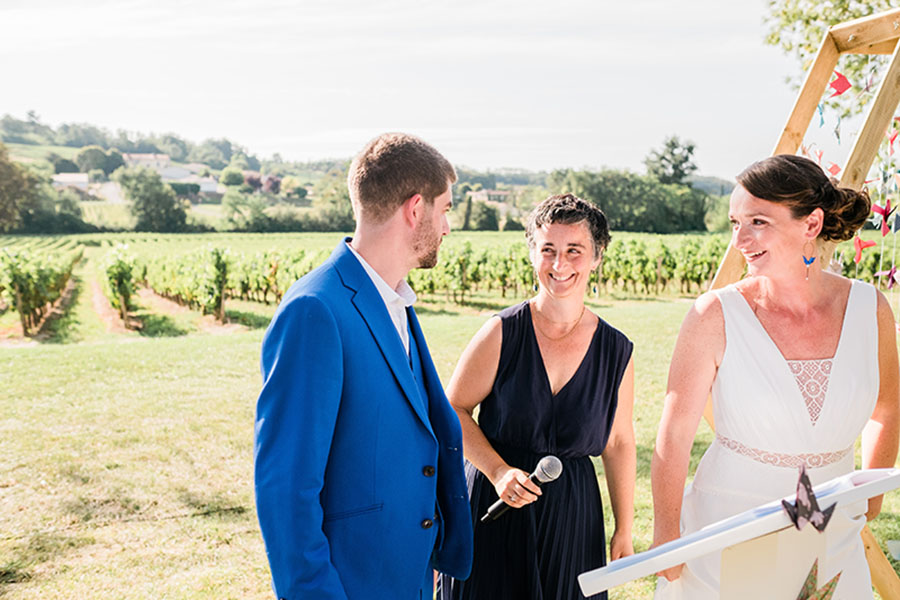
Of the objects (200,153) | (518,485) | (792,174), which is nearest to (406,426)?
(518,485)

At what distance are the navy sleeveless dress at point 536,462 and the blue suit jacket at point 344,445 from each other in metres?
0.52

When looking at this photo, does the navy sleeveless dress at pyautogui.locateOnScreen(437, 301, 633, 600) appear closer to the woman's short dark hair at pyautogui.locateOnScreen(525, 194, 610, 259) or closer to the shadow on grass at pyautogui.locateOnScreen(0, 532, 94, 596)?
the woman's short dark hair at pyautogui.locateOnScreen(525, 194, 610, 259)

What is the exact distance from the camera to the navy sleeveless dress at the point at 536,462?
8.10 feet

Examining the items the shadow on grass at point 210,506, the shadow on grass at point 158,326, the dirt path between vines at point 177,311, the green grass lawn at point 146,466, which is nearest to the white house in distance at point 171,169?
the dirt path between vines at point 177,311

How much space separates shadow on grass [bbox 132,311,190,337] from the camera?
19469 mm

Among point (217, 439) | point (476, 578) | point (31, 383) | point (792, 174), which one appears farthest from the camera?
point (31, 383)

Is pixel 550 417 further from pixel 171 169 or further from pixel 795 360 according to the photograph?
pixel 171 169

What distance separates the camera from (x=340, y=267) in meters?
1.79

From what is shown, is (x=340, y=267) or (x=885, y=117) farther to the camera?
(x=885, y=117)

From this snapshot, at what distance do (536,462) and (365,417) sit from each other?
95cm

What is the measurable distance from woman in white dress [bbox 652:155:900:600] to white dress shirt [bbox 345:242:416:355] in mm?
810

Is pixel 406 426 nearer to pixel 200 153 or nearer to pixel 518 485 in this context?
pixel 518 485

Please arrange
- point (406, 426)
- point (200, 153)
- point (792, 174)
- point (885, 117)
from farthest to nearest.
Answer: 1. point (200, 153)
2. point (885, 117)
3. point (792, 174)
4. point (406, 426)

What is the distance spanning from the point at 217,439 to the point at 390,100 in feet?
265
